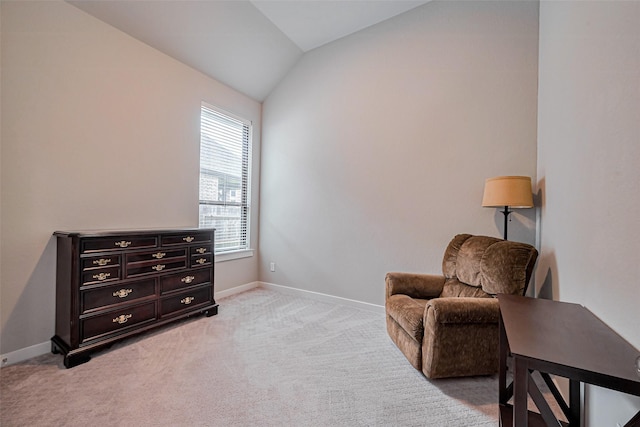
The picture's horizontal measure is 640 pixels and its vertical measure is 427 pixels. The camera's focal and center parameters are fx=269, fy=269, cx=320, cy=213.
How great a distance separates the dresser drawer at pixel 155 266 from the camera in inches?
91.0

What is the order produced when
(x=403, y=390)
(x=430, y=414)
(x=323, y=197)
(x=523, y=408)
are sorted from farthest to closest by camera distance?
1. (x=323, y=197)
2. (x=403, y=390)
3. (x=430, y=414)
4. (x=523, y=408)

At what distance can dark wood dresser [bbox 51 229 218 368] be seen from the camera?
78.9 inches

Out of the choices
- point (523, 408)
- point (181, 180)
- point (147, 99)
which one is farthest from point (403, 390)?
point (147, 99)

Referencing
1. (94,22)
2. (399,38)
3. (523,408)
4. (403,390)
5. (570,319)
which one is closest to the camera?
(523,408)

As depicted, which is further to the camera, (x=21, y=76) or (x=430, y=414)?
(x=21, y=76)

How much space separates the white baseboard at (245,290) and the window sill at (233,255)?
43cm

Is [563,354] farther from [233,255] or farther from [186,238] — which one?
[233,255]

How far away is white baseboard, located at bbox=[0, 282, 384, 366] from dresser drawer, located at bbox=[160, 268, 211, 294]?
0.65 m

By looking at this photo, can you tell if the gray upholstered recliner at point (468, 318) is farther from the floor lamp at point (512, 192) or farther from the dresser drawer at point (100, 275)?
the dresser drawer at point (100, 275)

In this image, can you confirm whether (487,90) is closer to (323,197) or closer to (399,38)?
(399,38)

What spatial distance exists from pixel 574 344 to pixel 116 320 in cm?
288

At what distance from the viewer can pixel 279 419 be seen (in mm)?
1501

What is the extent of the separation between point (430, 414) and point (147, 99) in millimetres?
3592

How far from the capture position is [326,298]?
3.54 m
